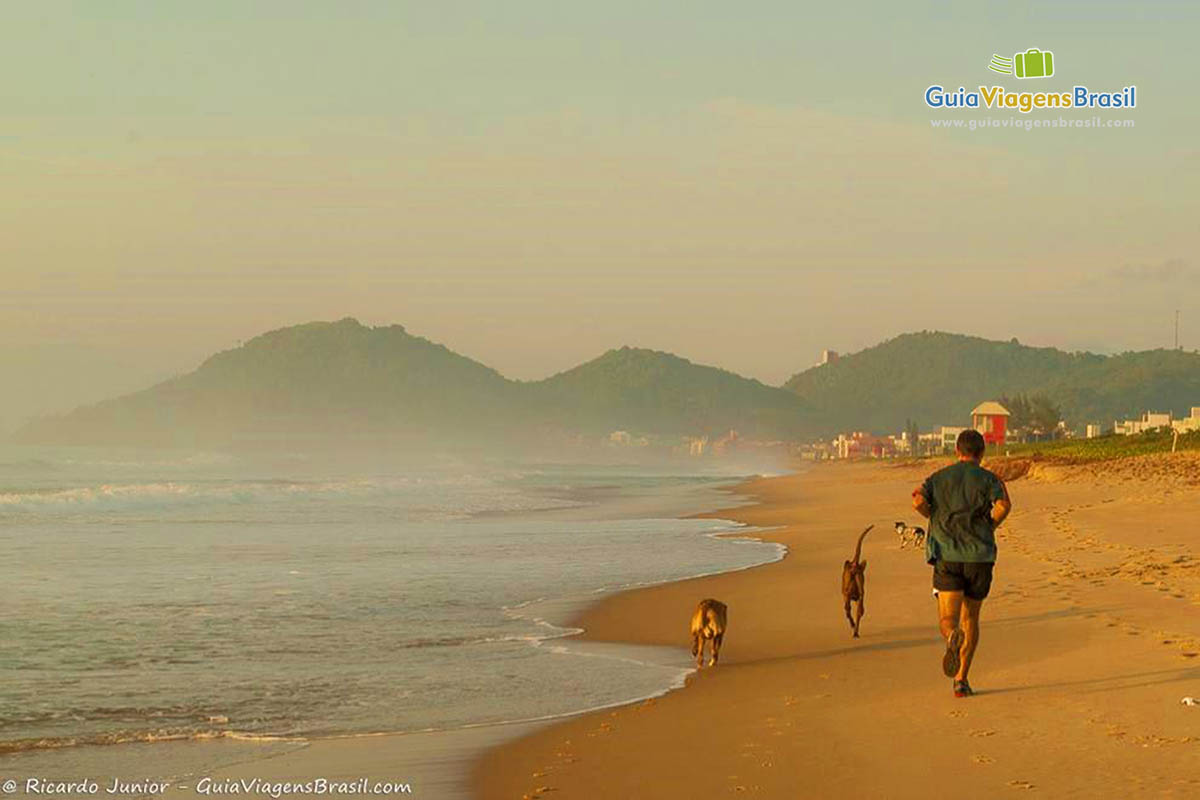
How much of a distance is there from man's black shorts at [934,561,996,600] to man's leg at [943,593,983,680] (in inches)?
2.3

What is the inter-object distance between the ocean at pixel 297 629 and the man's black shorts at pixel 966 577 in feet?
8.51

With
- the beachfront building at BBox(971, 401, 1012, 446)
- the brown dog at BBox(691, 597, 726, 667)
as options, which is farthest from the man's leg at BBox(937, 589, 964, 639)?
the beachfront building at BBox(971, 401, 1012, 446)

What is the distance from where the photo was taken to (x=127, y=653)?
1169 cm

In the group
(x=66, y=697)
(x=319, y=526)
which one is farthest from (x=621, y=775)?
(x=319, y=526)

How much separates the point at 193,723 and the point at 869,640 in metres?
6.46

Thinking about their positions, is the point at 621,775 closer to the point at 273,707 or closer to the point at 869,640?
the point at 273,707

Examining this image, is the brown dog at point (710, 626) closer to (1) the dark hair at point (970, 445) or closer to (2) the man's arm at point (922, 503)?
(2) the man's arm at point (922, 503)

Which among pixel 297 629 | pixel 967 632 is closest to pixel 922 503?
pixel 967 632

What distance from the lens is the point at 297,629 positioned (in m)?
13.3

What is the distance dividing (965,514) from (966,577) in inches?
17.9

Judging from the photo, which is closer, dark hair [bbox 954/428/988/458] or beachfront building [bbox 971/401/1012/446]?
dark hair [bbox 954/428/988/458]

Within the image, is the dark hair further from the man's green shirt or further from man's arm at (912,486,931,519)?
man's arm at (912,486,931,519)

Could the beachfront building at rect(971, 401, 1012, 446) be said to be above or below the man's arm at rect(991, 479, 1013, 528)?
above

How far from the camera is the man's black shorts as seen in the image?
883 cm
